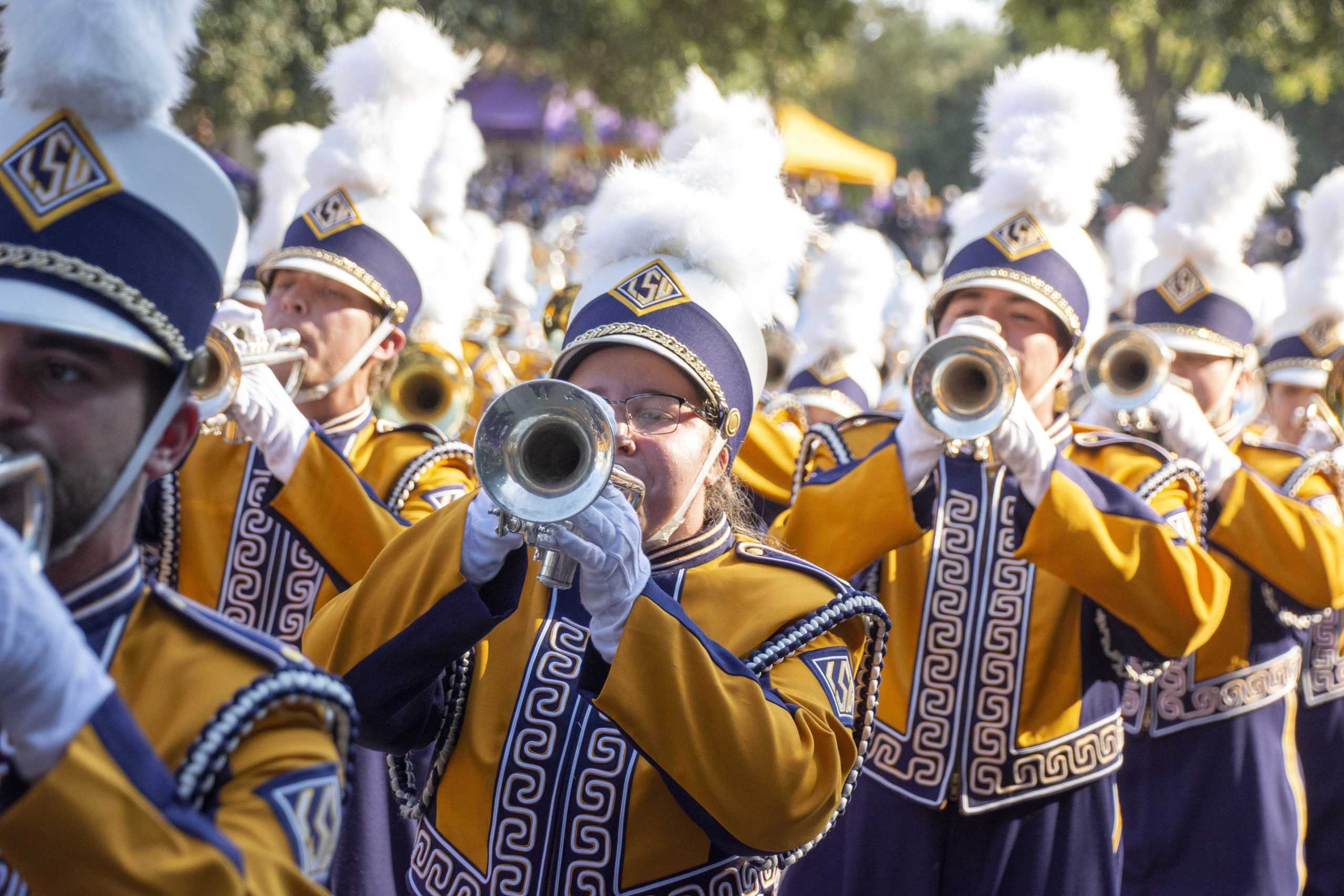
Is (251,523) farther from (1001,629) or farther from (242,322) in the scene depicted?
(1001,629)

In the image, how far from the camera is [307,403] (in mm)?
4137

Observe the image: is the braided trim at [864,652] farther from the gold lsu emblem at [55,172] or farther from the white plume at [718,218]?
the gold lsu emblem at [55,172]

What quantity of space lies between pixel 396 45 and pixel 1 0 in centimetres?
256

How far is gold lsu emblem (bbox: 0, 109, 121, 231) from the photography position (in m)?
1.75

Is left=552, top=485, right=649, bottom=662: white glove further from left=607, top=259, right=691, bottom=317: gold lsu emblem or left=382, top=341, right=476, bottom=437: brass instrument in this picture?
left=382, top=341, right=476, bottom=437: brass instrument

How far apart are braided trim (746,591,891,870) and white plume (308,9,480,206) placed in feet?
7.84

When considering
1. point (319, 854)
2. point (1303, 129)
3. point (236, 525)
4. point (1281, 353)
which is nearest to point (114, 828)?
point (319, 854)

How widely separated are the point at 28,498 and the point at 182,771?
1.14 feet

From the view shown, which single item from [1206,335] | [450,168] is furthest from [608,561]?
[450,168]

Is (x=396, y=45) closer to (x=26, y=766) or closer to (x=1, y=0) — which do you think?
(x=1, y=0)

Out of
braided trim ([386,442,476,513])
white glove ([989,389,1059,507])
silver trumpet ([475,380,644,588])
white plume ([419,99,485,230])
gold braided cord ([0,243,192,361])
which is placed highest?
white plume ([419,99,485,230])

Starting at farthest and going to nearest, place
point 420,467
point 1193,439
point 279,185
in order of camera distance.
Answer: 1. point 279,185
2. point 1193,439
3. point 420,467

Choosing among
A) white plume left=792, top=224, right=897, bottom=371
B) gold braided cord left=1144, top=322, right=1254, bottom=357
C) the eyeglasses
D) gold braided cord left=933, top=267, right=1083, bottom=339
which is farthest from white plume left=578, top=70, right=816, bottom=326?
white plume left=792, top=224, right=897, bottom=371

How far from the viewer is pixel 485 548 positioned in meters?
2.43
